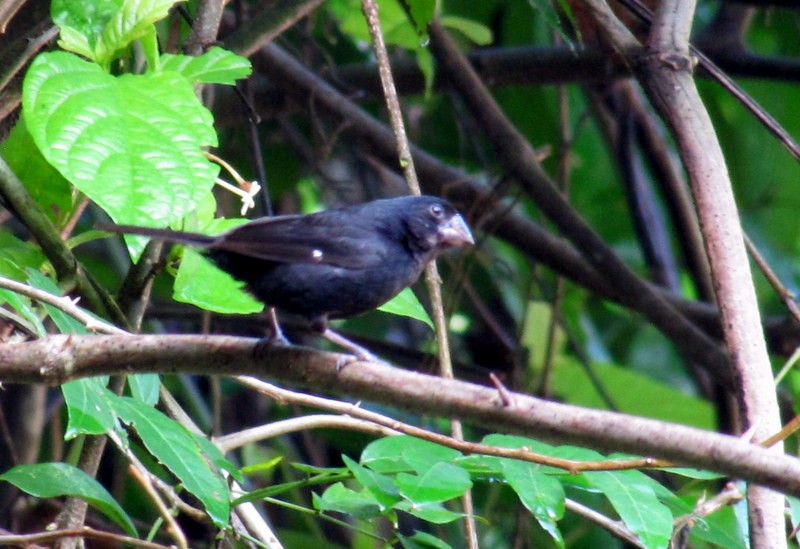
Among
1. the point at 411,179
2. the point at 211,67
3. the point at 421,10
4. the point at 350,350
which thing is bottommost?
the point at 350,350

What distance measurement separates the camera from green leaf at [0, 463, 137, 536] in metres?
2.14

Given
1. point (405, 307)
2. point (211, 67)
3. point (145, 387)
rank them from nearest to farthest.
Answer: point (145, 387) → point (211, 67) → point (405, 307)

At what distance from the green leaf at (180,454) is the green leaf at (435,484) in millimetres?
366

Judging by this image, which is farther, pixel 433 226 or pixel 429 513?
pixel 433 226

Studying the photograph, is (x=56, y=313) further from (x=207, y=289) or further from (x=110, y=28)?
(x=110, y=28)

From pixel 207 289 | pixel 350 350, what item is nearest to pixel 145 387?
pixel 207 289

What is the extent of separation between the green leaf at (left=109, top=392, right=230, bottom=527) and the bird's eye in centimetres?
122

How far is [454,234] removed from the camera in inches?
125

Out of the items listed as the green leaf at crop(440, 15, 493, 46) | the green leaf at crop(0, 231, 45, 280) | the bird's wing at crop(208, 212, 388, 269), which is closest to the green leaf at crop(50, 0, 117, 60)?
the green leaf at crop(0, 231, 45, 280)

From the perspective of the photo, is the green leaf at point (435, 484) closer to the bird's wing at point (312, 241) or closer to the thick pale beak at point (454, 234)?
the bird's wing at point (312, 241)

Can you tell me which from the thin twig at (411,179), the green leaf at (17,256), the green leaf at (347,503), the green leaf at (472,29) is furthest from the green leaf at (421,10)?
the green leaf at (347,503)

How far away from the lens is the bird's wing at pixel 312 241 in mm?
2666

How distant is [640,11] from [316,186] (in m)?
2.71

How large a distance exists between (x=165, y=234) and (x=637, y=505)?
114 cm
